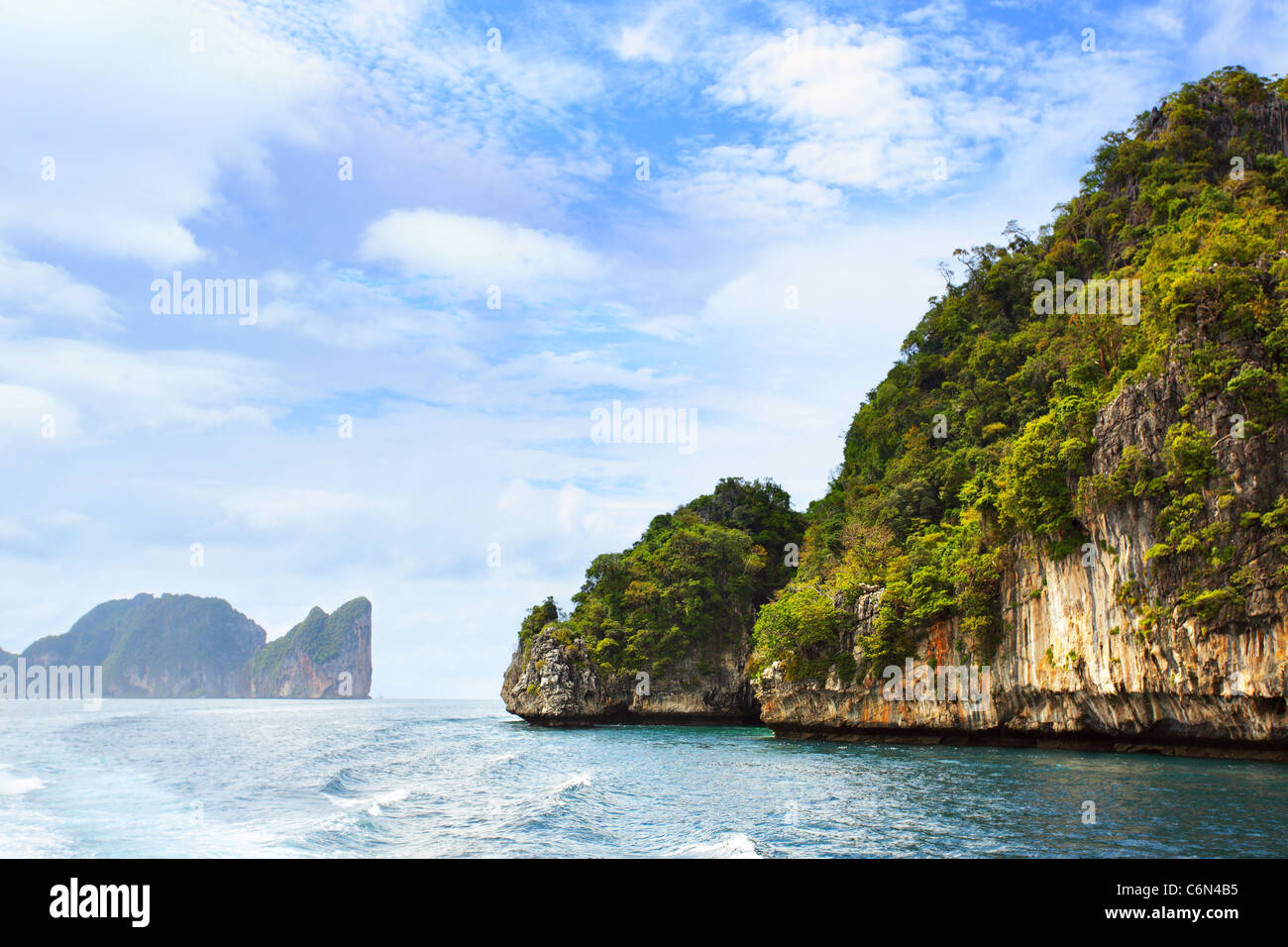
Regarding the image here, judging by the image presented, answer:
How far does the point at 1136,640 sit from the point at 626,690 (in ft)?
125

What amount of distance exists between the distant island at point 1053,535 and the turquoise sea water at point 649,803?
10.4 feet

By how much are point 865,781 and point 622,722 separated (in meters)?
38.5

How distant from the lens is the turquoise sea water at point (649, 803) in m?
15.5

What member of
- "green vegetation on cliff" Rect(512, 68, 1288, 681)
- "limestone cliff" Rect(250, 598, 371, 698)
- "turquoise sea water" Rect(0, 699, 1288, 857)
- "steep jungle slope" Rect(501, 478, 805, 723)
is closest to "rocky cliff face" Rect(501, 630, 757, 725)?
"steep jungle slope" Rect(501, 478, 805, 723)

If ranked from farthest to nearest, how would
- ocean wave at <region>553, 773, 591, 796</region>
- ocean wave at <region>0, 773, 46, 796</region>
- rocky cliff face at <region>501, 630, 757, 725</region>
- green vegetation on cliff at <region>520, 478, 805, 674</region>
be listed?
1. green vegetation on cliff at <region>520, 478, 805, 674</region>
2. rocky cliff face at <region>501, 630, 757, 725</region>
3. ocean wave at <region>0, 773, 46, 796</region>
4. ocean wave at <region>553, 773, 591, 796</region>

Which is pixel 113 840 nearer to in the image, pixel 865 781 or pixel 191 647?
pixel 865 781

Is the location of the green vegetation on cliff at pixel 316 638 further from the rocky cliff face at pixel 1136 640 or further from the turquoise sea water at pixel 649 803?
the rocky cliff face at pixel 1136 640

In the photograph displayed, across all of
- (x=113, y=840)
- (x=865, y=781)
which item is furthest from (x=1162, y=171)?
(x=113, y=840)

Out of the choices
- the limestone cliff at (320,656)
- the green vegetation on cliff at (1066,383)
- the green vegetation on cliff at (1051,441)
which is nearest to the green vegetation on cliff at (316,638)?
the limestone cliff at (320,656)

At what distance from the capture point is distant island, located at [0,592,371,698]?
170 metres

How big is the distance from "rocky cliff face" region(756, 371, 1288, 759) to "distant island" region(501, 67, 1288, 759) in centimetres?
8

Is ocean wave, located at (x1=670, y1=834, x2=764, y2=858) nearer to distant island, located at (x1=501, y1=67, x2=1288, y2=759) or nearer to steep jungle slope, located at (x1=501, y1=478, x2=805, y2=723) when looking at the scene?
distant island, located at (x1=501, y1=67, x2=1288, y2=759)

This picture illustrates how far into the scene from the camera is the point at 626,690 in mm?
58656
